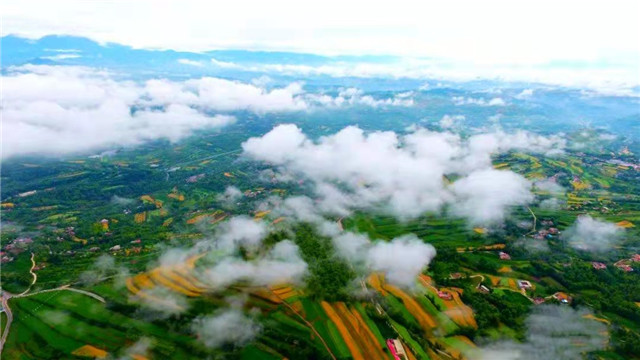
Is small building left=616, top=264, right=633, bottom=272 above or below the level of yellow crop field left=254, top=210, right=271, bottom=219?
above

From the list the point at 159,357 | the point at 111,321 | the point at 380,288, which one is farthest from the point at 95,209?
the point at 380,288

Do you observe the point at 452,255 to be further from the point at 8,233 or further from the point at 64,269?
the point at 8,233

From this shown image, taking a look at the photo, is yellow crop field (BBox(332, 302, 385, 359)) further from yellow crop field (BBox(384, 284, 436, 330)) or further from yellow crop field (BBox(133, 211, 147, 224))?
yellow crop field (BBox(133, 211, 147, 224))

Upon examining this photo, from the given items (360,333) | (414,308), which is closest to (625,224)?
(414,308)

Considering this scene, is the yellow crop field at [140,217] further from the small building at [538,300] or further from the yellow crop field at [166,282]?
the small building at [538,300]

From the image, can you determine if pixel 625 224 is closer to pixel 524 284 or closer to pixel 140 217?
pixel 524 284

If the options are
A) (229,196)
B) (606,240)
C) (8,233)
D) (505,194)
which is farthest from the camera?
(229,196)

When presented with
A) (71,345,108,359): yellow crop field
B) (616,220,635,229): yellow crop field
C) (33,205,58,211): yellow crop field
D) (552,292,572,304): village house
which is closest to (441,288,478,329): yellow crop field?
(552,292,572,304): village house

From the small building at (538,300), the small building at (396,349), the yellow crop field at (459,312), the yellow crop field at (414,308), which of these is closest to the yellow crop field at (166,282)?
the small building at (396,349)

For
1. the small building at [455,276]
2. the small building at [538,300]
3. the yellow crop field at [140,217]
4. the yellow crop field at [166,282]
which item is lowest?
the yellow crop field at [140,217]
